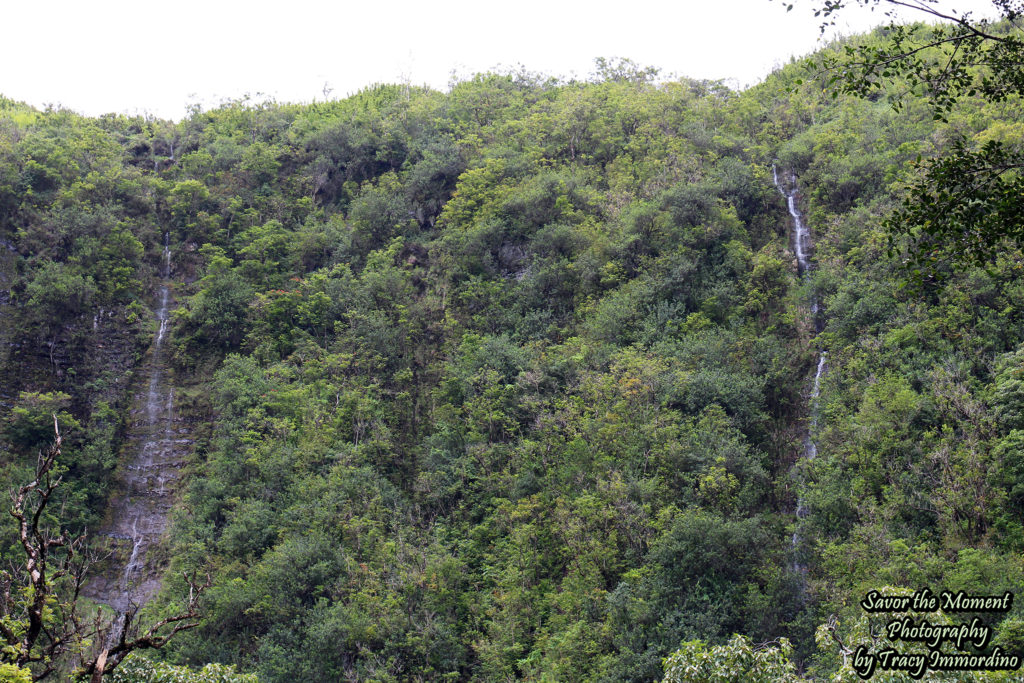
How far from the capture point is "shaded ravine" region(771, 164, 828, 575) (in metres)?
20.8

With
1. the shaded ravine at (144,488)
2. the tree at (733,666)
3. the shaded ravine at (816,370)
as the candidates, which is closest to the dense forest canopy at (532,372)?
the tree at (733,666)

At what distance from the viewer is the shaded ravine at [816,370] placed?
20.8 m

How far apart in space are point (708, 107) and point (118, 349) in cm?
3023

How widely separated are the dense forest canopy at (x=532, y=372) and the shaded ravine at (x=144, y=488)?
556mm

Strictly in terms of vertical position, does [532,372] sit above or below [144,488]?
above

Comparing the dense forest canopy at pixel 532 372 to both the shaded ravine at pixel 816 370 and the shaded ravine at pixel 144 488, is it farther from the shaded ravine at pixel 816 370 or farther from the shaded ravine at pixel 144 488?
the shaded ravine at pixel 144 488

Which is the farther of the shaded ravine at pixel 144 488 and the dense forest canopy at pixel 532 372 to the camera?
the shaded ravine at pixel 144 488

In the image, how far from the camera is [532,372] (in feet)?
89.9

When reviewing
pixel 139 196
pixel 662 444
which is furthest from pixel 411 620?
pixel 139 196

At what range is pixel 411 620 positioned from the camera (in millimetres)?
21812

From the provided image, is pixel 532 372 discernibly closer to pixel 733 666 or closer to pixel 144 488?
pixel 733 666

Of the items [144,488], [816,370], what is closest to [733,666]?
[816,370]

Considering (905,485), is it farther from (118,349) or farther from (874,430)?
(118,349)

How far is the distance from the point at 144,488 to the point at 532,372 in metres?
16.6
